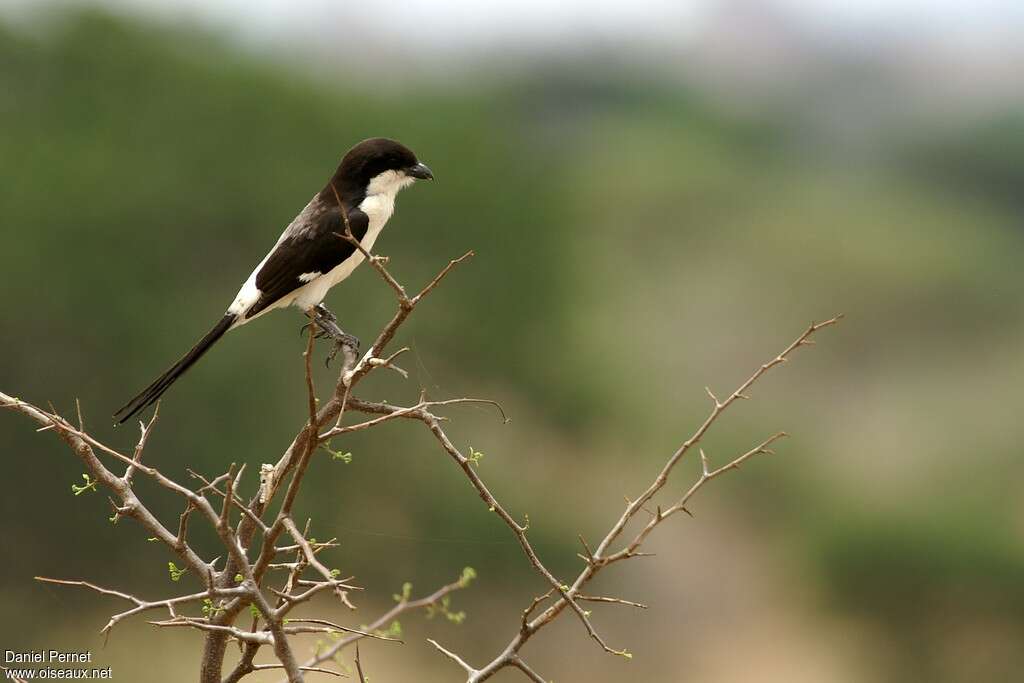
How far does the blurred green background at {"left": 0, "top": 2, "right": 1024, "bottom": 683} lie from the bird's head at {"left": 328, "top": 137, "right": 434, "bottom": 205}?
264 centimetres

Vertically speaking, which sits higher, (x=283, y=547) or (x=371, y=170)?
(x=371, y=170)

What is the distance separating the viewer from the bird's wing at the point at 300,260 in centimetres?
293

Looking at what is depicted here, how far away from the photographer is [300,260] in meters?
2.97

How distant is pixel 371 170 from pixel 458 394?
8331mm

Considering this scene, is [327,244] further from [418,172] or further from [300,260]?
[418,172]

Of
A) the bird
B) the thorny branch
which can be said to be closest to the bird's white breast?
the bird

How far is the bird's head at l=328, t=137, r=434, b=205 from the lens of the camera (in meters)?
3.12

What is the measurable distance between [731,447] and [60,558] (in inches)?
295

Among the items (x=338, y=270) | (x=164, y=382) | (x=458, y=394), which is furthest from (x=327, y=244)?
(x=458, y=394)

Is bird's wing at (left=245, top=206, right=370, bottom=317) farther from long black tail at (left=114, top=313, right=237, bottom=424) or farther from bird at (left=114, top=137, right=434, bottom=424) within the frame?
long black tail at (left=114, top=313, right=237, bottom=424)

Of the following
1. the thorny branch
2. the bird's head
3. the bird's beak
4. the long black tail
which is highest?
the bird's beak

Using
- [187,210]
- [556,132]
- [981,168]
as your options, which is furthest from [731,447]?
[981,168]

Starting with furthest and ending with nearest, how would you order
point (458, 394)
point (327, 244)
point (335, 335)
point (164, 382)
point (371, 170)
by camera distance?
point (458, 394), point (371, 170), point (327, 244), point (335, 335), point (164, 382)

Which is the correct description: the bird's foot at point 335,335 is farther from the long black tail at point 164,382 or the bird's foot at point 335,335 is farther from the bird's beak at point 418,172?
the bird's beak at point 418,172
